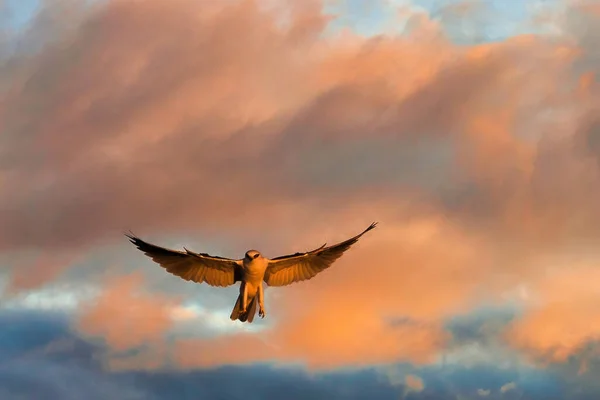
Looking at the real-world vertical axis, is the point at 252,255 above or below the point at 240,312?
above

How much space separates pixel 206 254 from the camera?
4644 centimetres

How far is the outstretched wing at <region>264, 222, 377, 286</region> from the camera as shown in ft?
157

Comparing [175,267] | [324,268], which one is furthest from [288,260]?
[175,267]

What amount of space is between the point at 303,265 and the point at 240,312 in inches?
189

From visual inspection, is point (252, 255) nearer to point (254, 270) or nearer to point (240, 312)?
point (254, 270)

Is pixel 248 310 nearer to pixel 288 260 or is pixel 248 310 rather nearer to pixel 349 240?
pixel 288 260

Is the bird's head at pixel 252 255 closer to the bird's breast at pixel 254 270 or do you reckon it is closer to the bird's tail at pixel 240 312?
the bird's breast at pixel 254 270

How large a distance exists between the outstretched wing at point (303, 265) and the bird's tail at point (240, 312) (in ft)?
7.59

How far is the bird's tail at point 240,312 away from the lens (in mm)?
46594

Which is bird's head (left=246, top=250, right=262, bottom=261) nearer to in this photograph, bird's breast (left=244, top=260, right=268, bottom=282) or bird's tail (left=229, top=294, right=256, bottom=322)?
bird's breast (left=244, top=260, right=268, bottom=282)

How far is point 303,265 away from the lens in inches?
1928

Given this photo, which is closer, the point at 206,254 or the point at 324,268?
the point at 206,254

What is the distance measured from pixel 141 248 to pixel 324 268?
1045 cm

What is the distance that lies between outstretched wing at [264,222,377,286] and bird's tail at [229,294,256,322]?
91.1 inches
